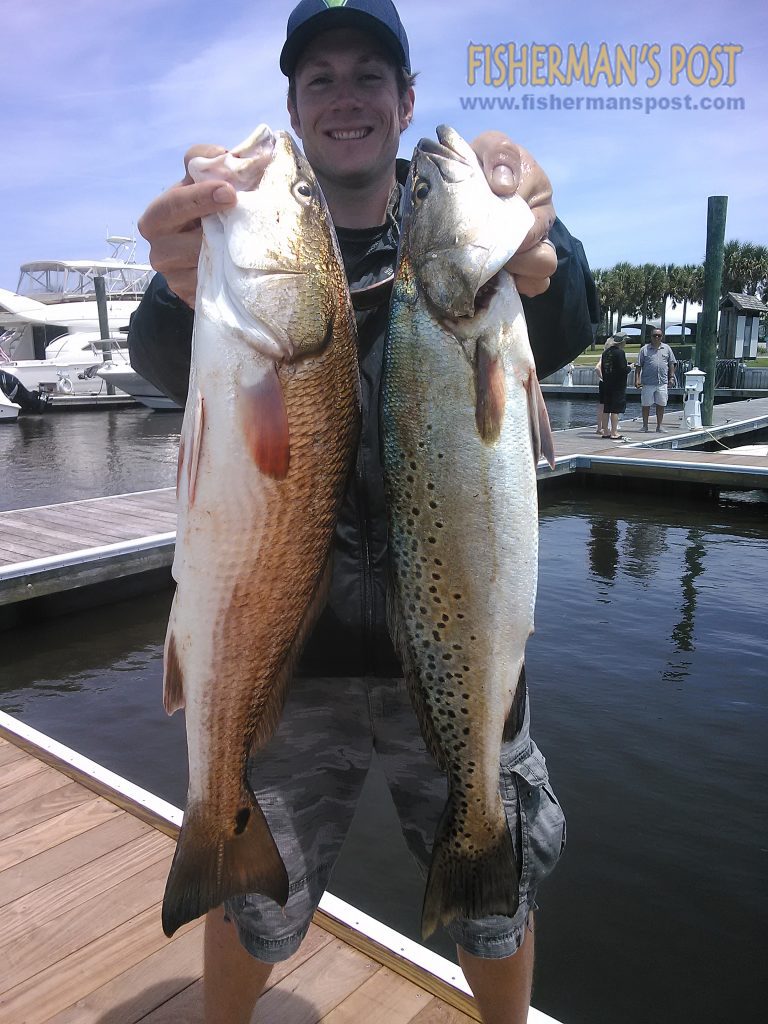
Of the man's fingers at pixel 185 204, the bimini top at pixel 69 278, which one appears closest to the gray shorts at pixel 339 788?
the man's fingers at pixel 185 204

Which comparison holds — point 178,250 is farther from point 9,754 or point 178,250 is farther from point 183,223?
point 9,754

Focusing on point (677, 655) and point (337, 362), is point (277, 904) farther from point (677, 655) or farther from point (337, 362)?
point (677, 655)

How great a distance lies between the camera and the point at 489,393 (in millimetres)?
1882

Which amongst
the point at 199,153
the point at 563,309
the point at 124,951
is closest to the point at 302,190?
the point at 199,153

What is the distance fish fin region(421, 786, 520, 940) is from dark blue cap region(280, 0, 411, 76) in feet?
6.42

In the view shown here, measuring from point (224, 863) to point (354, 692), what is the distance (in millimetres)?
543

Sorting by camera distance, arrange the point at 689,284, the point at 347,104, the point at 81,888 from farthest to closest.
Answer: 1. the point at 689,284
2. the point at 81,888
3. the point at 347,104

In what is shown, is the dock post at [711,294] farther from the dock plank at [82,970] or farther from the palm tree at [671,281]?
the palm tree at [671,281]

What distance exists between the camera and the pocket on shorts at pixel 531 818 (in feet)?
6.93

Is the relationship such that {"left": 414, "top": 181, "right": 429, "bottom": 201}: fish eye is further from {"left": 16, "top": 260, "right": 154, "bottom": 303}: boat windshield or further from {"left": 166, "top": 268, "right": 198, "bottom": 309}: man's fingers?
{"left": 16, "top": 260, "right": 154, "bottom": 303}: boat windshield

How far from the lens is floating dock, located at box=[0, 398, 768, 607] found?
26.2ft

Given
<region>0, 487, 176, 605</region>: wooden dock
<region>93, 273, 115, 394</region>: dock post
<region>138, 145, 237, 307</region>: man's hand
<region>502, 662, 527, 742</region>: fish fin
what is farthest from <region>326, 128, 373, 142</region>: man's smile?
<region>93, 273, 115, 394</region>: dock post

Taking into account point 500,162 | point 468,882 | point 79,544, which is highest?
point 500,162

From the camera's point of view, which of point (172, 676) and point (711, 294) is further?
point (711, 294)
